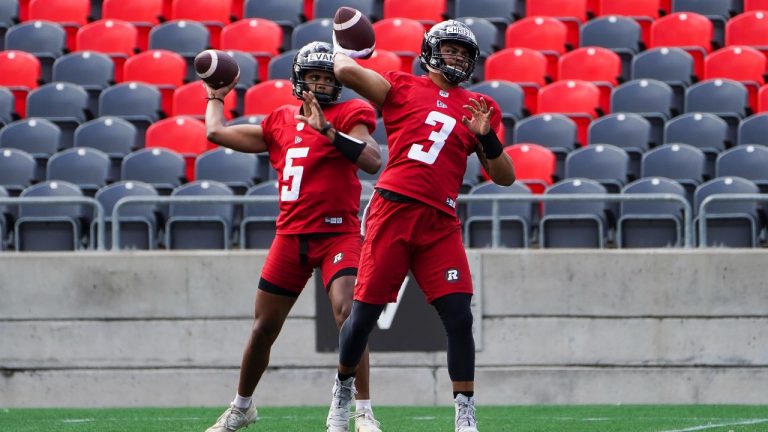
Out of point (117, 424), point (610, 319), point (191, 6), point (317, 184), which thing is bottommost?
point (117, 424)

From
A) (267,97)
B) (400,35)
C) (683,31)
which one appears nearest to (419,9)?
(400,35)

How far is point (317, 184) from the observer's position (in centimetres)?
639

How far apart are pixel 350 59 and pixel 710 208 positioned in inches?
185

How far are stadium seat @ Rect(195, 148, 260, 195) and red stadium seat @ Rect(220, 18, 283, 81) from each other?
2648 millimetres

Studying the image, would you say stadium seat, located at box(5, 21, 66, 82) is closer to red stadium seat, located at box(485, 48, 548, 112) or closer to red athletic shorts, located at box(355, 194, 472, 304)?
red stadium seat, located at box(485, 48, 548, 112)

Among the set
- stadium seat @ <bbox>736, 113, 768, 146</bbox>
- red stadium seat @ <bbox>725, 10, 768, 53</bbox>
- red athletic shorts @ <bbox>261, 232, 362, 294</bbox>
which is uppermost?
red stadium seat @ <bbox>725, 10, 768, 53</bbox>

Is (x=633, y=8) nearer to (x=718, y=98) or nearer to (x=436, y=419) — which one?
(x=718, y=98)

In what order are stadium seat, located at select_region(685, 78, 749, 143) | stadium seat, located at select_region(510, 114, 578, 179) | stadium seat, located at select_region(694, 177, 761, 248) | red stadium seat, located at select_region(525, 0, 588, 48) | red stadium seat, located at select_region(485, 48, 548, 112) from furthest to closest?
red stadium seat, located at select_region(525, 0, 588, 48) < red stadium seat, located at select_region(485, 48, 548, 112) < stadium seat, located at select_region(685, 78, 749, 143) < stadium seat, located at select_region(510, 114, 578, 179) < stadium seat, located at select_region(694, 177, 761, 248)

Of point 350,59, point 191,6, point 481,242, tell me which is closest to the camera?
point 350,59

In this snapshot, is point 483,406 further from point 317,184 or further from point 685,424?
point 317,184

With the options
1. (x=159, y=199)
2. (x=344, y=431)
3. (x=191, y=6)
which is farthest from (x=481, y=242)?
(x=191, y=6)

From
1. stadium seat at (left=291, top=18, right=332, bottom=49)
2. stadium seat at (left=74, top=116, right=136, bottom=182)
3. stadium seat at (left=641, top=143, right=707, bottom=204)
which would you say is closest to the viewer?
stadium seat at (left=641, top=143, right=707, bottom=204)

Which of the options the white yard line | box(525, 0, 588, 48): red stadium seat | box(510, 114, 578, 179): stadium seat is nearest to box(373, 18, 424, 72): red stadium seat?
box(525, 0, 588, 48): red stadium seat

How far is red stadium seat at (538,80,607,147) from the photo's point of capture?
12141mm
